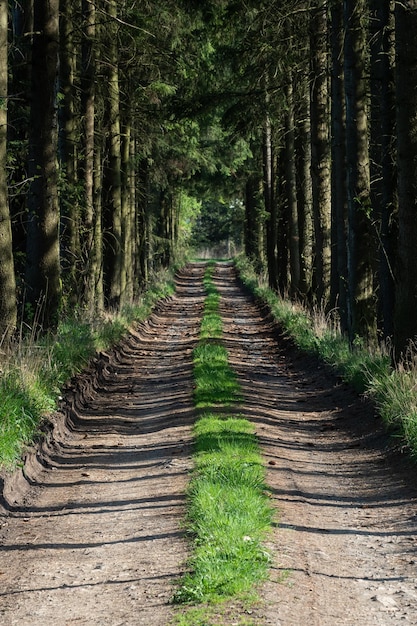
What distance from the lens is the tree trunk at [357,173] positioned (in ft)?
52.4

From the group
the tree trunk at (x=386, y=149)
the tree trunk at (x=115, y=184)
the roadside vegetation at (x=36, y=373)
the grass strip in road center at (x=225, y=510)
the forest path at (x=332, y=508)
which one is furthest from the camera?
the tree trunk at (x=115, y=184)

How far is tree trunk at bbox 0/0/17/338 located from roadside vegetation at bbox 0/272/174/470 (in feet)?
1.35

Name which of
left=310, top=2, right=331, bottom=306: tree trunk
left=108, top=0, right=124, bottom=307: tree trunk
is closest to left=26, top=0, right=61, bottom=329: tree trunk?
left=108, top=0, right=124, bottom=307: tree trunk

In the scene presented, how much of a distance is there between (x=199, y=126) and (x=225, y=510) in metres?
27.1

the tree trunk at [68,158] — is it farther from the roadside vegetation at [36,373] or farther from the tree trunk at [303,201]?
the tree trunk at [303,201]

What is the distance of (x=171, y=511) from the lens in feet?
25.1

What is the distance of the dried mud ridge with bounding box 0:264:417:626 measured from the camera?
5605 mm

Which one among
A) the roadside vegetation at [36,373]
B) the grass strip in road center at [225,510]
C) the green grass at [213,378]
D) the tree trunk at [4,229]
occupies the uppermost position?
the tree trunk at [4,229]

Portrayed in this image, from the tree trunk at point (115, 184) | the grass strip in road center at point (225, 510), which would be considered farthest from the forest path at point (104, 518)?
the tree trunk at point (115, 184)

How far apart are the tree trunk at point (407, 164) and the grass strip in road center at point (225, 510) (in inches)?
108

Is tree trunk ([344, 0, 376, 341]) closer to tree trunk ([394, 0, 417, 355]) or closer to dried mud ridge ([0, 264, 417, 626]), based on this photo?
dried mud ridge ([0, 264, 417, 626])

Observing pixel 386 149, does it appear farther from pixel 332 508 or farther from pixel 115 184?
pixel 115 184


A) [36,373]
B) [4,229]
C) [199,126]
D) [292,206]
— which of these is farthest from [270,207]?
[36,373]

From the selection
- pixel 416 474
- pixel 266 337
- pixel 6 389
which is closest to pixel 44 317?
pixel 6 389
